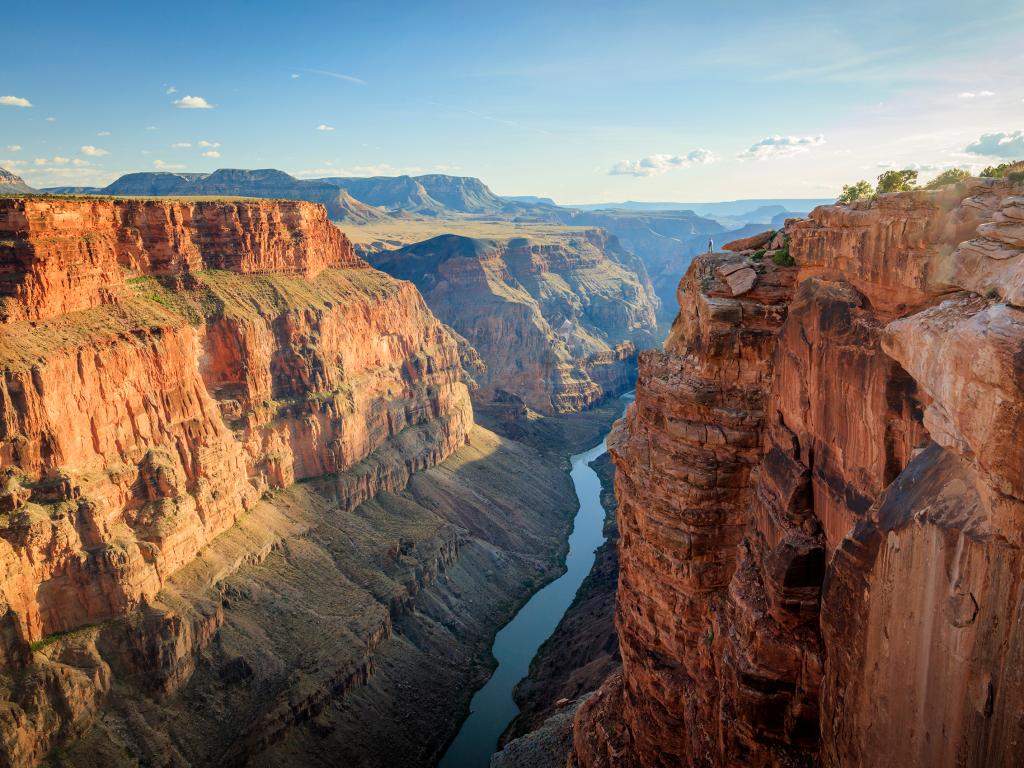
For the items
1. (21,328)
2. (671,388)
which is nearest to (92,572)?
(21,328)

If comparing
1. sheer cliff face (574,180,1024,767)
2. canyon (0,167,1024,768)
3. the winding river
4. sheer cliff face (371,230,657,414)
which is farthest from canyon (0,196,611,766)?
sheer cliff face (371,230,657,414)

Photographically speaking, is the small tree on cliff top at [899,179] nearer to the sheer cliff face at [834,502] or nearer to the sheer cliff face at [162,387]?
the sheer cliff face at [834,502]

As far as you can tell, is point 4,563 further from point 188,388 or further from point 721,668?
point 721,668

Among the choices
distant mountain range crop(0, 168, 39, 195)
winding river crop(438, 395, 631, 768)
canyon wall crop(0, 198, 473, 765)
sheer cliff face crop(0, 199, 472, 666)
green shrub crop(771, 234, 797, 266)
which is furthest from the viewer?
distant mountain range crop(0, 168, 39, 195)

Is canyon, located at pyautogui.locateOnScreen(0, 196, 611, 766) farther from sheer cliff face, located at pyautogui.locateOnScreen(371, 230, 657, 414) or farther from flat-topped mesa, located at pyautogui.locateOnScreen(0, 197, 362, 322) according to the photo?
sheer cliff face, located at pyautogui.locateOnScreen(371, 230, 657, 414)

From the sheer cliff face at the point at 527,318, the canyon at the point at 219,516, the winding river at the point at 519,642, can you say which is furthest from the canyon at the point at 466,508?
the sheer cliff face at the point at 527,318

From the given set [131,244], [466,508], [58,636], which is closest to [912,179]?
[58,636]
